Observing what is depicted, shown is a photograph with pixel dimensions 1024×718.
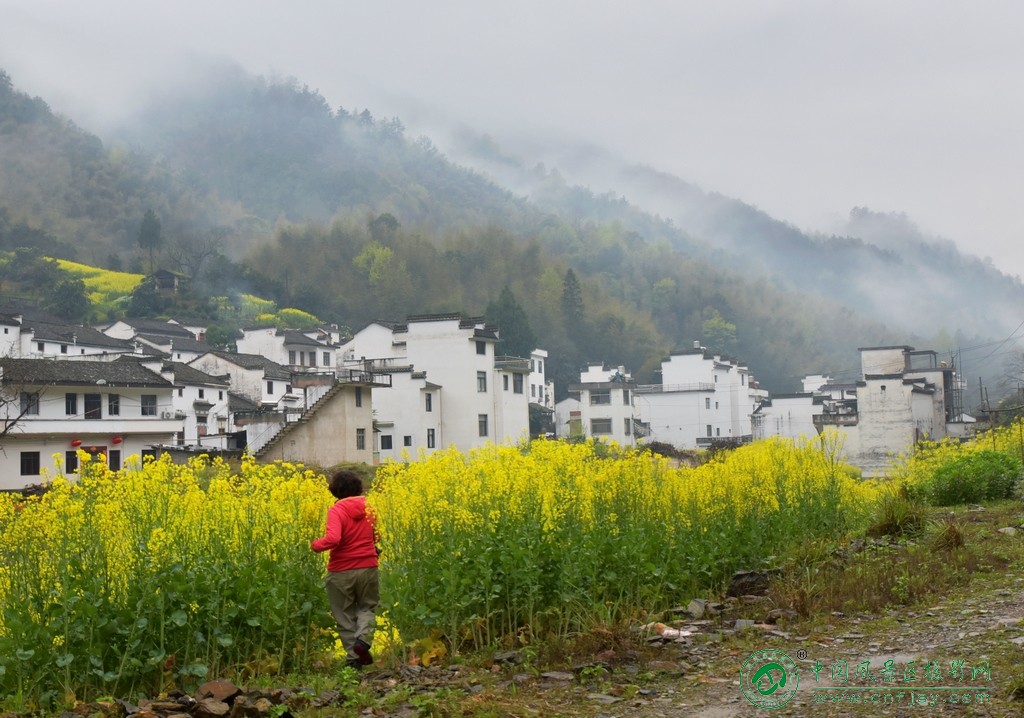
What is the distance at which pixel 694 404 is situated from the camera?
240ft

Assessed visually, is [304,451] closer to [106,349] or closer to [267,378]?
[267,378]

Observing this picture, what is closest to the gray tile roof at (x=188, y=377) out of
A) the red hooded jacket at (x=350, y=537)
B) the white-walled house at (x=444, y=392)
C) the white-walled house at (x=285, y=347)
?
the white-walled house at (x=444, y=392)

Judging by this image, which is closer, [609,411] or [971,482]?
[971,482]

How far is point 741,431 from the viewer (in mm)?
73750

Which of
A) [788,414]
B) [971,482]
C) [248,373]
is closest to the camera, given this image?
[971,482]

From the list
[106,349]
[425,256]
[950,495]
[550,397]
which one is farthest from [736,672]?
[425,256]

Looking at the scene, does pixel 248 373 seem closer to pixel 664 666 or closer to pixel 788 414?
pixel 788 414

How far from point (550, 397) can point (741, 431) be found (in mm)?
16953

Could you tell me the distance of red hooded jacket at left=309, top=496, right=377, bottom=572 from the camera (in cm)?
872

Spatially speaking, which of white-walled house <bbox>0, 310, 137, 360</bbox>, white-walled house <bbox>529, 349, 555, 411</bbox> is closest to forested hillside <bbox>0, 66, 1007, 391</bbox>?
white-walled house <bbox>529, 349, 555, 411</bbox>

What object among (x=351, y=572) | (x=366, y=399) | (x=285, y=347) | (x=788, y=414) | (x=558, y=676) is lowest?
(x=558, y=676)

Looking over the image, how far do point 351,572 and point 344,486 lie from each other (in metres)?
0.80

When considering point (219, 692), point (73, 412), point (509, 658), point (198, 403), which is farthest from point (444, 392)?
point (219, 692)

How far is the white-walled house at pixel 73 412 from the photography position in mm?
37062
